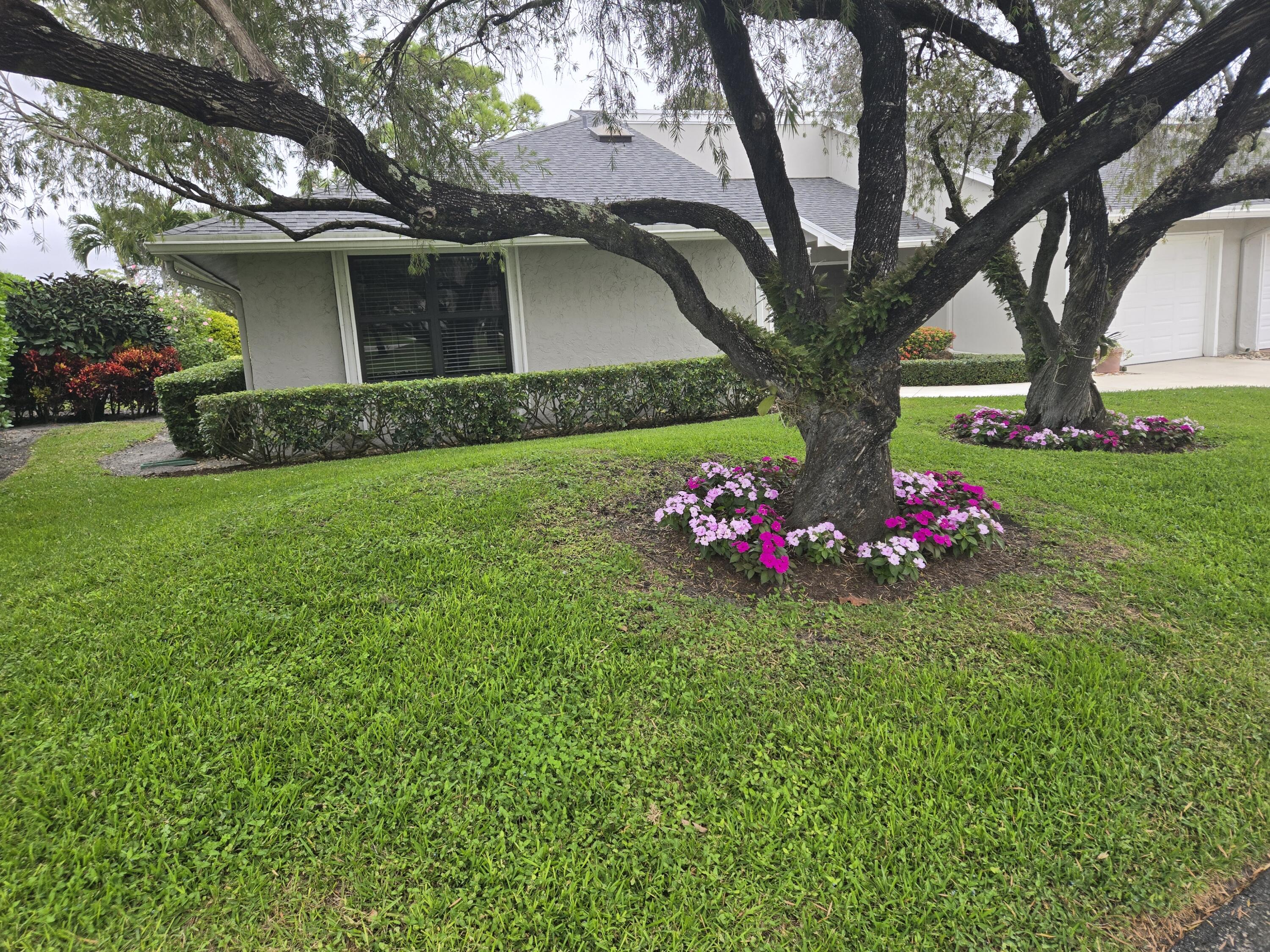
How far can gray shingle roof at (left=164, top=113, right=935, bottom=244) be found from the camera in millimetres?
8828

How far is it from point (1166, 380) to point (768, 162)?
39.9ft

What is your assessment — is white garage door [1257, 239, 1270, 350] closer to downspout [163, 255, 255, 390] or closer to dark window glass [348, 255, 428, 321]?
dark window glass [348, 255, 428, 321]

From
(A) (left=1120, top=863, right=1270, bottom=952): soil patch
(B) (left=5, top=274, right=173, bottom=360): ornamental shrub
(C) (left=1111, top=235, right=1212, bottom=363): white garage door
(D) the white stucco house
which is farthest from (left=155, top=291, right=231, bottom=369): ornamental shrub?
(C) (left=1111, top=235, right=1212, bottom=363): white garage door

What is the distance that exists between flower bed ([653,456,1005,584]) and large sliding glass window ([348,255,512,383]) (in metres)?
6.07

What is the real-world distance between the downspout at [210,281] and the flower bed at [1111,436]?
923cm

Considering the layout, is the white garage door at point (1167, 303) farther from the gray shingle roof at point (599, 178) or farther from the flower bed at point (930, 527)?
the flower bed at point (930, 527)

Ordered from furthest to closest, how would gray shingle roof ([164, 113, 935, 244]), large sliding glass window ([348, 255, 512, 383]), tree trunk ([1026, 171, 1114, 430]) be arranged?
large sliding glass window ([348, 255, 512, 383])
gray shingle roof ([164, 113, 935, 244])
tree trunk ([1026, 171, 1114, 430])

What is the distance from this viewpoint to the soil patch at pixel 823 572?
375cm

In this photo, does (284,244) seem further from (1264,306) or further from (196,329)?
(1264,306)

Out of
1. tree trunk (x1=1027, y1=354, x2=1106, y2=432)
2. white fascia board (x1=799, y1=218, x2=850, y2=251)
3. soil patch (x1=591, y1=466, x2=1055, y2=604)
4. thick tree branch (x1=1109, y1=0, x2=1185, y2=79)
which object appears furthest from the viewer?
white fascia board (x1=799, y1=218, x2=850, y2=251)

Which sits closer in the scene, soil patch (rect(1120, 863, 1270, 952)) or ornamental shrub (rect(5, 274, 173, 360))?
soil patch (rect(1120, 863, 1270, 952))

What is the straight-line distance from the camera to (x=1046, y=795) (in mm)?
2424

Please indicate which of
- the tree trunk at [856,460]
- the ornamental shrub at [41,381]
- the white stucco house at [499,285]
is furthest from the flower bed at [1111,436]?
the ornamental shrub at [41,381]

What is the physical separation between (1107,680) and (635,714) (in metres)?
2.13
